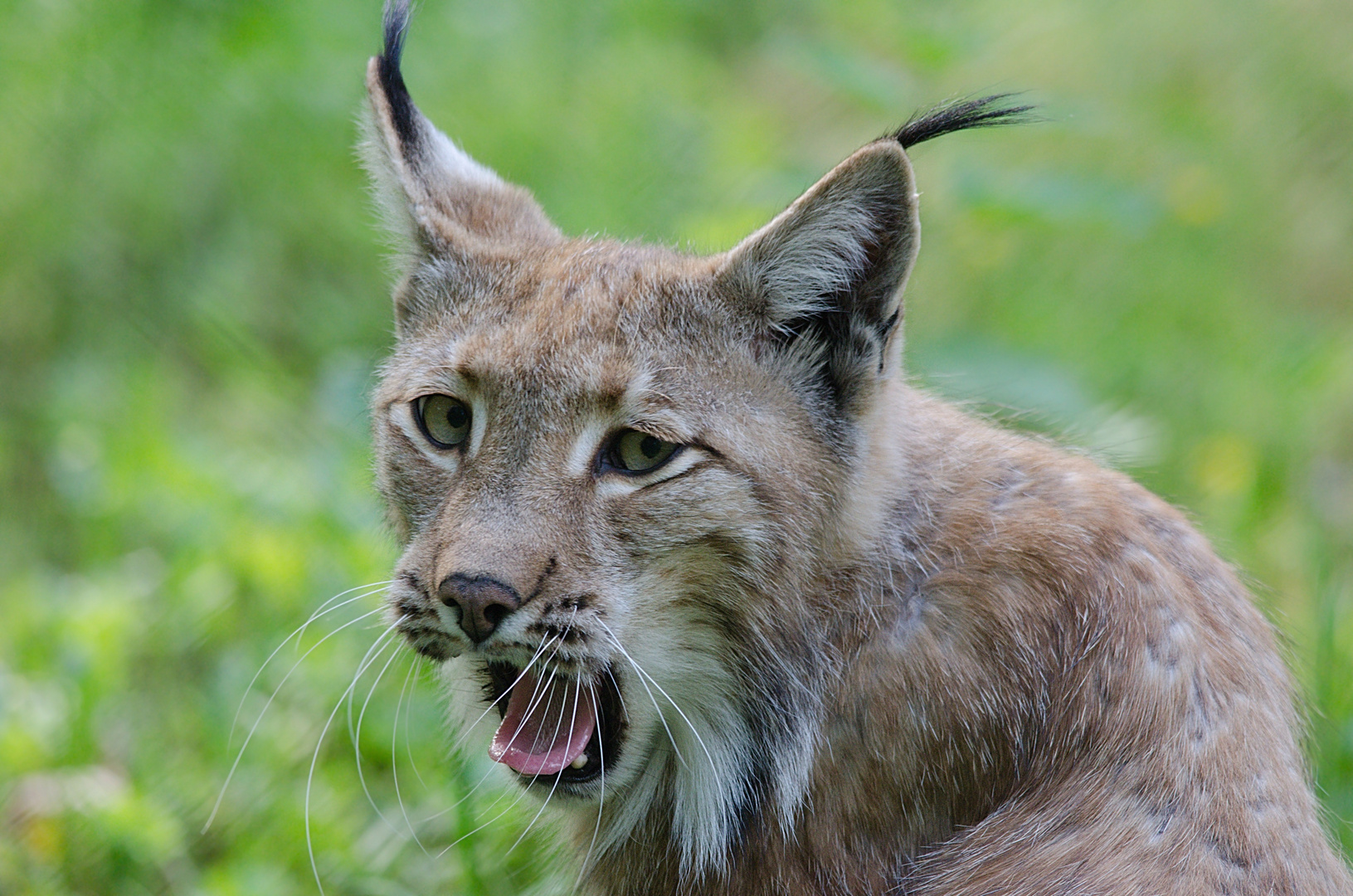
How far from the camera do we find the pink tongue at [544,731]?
385 cm

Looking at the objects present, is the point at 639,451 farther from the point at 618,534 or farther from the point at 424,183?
the point at 424,183

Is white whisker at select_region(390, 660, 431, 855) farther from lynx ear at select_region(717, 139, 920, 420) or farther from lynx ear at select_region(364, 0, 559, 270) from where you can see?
lynx ear at select_region(717, 139, 920, 420)

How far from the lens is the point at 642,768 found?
4141 millimetres

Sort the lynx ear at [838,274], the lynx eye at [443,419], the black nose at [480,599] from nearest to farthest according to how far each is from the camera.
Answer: the black nose at [480,599], the lynx ear at [838,274], the lynx eye at [443,419]

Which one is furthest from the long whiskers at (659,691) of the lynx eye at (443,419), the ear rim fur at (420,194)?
the ear rim fur at (420,194)

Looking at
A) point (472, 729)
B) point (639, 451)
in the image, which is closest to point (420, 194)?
point (639, 451)

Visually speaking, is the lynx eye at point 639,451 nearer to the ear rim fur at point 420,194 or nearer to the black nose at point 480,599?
the black nose at point 480,599

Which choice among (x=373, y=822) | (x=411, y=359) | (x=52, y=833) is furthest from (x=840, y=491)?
(x=52, y=833)

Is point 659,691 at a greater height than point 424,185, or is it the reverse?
point 424,185

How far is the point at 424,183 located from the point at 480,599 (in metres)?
1.66

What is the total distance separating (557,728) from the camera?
12.6 feet

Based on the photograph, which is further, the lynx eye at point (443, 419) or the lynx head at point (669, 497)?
the lynx eye at point (443, 419)

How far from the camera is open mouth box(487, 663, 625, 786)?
385 centimetres

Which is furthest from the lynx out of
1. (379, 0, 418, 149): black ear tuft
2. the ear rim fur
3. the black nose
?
(379, 0, 418, 149): black ear tuft
